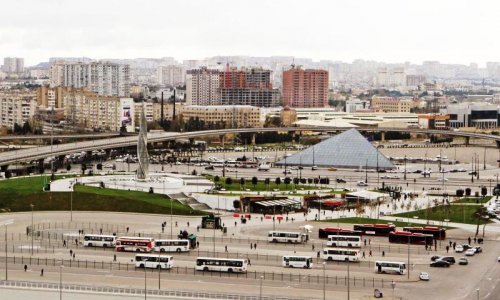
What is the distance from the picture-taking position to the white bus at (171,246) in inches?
1144

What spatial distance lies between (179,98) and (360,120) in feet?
145

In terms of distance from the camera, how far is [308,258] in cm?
2734

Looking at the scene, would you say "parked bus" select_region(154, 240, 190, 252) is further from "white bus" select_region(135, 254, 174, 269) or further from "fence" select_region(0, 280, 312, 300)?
"fence" select_region(0, 280, 312, 300)

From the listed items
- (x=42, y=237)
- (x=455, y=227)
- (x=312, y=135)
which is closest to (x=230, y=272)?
(x=42, y=237)

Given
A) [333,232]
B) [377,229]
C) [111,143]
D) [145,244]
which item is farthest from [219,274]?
[111,143]

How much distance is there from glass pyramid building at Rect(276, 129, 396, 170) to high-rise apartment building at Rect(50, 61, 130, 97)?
71.8m

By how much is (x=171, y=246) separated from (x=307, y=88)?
348 ft

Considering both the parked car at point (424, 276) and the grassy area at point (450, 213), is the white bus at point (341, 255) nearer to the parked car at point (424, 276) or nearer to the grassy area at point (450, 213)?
the parked car at point (424, 276)

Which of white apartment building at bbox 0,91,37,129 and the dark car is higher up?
white apartment building at bbox 0,91,37,129

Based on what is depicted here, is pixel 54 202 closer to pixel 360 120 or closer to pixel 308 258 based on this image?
pixel 308 258

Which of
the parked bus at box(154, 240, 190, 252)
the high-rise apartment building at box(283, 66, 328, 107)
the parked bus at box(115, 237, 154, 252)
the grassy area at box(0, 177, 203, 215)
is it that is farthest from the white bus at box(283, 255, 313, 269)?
the high-rise apartment building at box(283, 66, 328, 107)

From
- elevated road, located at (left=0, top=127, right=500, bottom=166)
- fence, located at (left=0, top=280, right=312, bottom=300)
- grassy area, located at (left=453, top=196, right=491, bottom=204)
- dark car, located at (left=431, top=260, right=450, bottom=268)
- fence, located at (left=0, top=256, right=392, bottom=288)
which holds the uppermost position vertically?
elevated road, located at (left=0, top=127, right=500, bottom=166)

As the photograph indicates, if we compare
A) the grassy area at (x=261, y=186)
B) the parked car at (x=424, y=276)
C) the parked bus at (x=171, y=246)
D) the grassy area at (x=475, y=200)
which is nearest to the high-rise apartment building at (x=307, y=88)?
the grassy area at (x=261, y=186)

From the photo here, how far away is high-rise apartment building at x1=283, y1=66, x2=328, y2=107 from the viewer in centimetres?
13312
